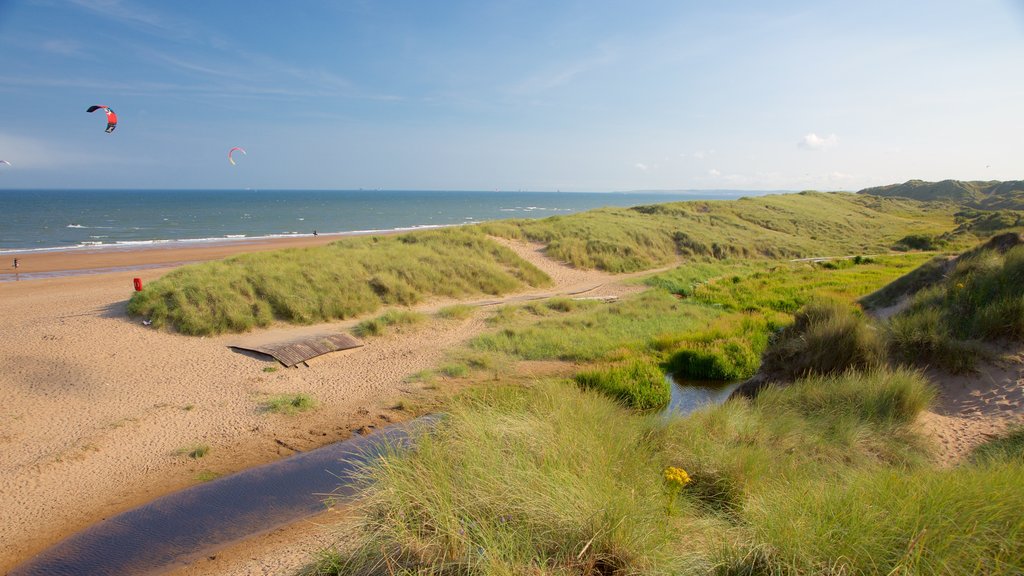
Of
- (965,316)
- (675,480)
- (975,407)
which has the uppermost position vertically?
(965,316)

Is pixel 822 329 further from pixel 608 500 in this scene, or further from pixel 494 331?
pixel 494 331

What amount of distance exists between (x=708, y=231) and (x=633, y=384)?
32.3m

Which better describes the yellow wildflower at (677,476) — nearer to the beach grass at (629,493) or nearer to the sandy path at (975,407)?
the beach grass at (629,493)

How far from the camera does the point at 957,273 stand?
421 inches

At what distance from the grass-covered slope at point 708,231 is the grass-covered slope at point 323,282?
5.88 m

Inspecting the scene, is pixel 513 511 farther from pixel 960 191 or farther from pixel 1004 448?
pixel 960 191

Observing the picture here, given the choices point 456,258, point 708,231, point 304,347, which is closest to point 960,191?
point 708,231

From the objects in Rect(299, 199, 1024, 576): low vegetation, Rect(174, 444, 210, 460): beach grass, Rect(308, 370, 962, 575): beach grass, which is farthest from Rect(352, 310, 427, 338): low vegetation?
Rect(308, 370, 962, 575): beach grass

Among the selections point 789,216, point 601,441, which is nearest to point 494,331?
point 601,441

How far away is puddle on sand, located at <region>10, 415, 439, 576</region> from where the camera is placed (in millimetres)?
5742

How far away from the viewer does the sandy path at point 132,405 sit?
7.28 meters

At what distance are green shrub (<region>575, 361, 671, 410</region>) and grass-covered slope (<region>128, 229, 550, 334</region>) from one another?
895cm

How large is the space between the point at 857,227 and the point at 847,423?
53.1 m

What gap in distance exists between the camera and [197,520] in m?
6.55
